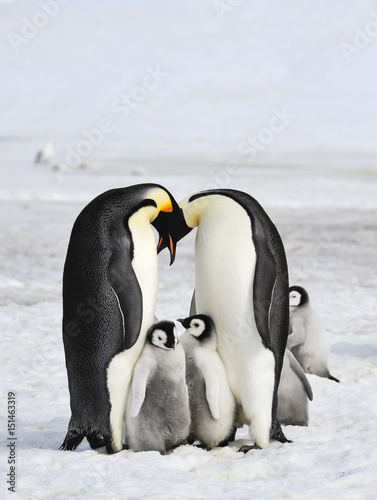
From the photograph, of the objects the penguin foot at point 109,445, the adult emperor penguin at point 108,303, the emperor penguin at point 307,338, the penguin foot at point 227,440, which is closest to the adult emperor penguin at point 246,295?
the penguin foot at point 227,440

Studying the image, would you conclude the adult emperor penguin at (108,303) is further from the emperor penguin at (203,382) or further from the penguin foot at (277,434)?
the penguin foot at (277,434)

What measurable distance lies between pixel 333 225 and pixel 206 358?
9.14 metres

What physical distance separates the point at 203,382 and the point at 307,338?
1.67m

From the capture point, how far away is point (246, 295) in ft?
11.0

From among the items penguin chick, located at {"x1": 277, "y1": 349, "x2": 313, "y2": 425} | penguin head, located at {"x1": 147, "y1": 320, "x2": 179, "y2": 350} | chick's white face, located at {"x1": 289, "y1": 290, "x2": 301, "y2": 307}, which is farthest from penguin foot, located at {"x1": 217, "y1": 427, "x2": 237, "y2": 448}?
chick's white face, located at {"x1": 289, "y1": 290, "x2": 301, "y2": 307}

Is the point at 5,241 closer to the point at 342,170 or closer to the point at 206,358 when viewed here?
the point at 206,358

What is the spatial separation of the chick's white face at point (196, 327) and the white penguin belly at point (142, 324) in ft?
0.57

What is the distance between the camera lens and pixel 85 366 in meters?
3.29

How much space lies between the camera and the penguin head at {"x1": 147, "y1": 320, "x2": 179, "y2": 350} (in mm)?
3203

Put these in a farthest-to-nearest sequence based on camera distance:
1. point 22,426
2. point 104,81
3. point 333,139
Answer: point 104,81 < point 333,139 < point 22,426

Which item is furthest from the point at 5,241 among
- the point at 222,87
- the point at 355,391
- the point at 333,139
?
the point at 222,87

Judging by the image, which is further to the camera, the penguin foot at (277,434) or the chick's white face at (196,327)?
the penguin foot at (277,434)

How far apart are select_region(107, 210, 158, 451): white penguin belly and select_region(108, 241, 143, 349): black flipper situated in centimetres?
5

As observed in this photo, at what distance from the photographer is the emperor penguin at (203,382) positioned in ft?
11.1
